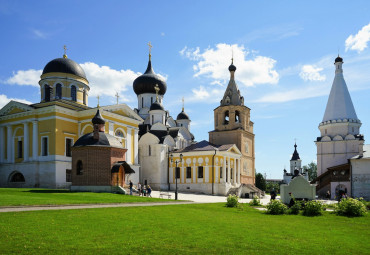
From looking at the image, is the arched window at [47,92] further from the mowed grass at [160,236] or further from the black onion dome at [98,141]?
the mowed grass at [160,236]

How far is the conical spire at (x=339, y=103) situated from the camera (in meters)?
43.6

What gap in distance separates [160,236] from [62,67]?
36.5 meters

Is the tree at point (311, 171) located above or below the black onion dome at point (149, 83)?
below

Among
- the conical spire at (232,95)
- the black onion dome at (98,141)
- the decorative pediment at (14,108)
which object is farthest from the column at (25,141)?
the conical spire at (232,95)

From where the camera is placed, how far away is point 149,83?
52.2 metres

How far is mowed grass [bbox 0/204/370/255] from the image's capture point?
8.13 meters

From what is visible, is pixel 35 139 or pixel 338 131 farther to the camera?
pixel 338 131

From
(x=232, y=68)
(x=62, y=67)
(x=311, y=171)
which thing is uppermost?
(x=232, y=68)

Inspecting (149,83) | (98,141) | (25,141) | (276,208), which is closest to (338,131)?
(149,83)

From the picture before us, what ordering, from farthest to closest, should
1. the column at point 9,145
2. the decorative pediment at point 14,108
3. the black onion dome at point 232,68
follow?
the black onion dome at point 232,68 < the column at point 9,145 < the decorative pediment at point 14,108

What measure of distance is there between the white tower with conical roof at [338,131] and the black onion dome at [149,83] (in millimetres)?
23197

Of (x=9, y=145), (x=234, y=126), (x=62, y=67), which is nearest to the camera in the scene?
(x=9, y=145)

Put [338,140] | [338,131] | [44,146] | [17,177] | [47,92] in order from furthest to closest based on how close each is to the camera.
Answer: [338,131]
[338,140]
[47,92]
[17,177]
[44,146]

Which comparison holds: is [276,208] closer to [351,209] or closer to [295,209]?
[295,209]
